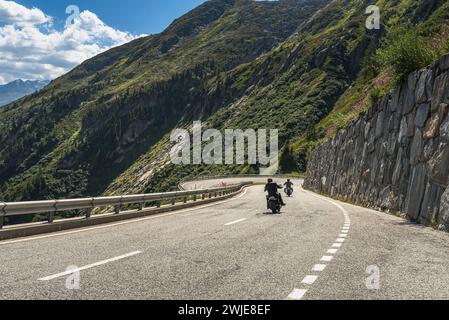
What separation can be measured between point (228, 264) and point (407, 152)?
1232 centimetres

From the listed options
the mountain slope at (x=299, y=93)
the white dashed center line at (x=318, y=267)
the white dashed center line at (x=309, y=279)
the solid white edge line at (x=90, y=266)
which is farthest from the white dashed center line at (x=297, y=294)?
the mountain slope at (x=299, y=93)

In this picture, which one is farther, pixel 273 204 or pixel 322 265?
pixel 273 204

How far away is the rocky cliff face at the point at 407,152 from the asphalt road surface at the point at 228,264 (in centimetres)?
185

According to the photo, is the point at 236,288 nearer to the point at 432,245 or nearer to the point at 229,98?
the point at 432,245

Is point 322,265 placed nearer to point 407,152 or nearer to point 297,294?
point 297,294

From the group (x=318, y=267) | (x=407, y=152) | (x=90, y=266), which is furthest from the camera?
(x=407, y=152)

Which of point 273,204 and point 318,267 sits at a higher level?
point 318,267

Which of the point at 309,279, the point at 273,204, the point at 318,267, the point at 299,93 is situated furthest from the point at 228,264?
the point at 299,93

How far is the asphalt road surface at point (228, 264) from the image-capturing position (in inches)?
229

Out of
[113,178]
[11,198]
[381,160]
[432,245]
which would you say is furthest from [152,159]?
[432,245]

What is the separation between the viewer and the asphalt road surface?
19.1ft

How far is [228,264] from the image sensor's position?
7660 millimetres

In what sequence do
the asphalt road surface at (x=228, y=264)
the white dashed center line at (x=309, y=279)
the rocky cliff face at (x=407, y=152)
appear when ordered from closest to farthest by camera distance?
the asphalt road surface at (x=228, y=264)
the white dashed center line at (x=309, y=279)
the rocky cliff face at (x=407, y=152)

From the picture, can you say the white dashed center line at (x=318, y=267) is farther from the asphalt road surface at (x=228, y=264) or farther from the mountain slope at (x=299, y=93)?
the mountain slope at (x=299, y=93)
